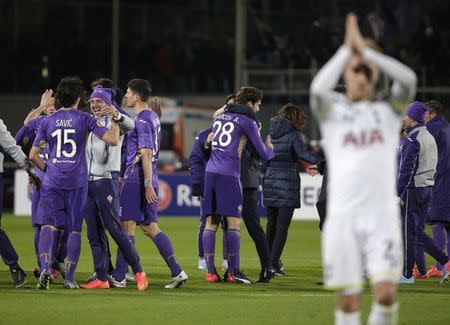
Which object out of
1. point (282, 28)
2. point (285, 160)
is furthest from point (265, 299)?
point (282, 28)

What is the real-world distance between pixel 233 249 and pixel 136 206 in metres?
1.43

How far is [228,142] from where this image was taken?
1320 centimetres

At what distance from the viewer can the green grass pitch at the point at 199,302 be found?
10.1m

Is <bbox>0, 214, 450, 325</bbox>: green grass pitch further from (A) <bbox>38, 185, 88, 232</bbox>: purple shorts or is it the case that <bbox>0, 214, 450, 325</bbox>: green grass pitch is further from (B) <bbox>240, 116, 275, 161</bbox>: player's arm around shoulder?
(B) <bbox>240, 116, 275, 161</bbox>: player's arm around shoulder

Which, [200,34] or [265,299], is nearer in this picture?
[265,299]

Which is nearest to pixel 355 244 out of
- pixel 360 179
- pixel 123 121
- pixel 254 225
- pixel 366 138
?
pixel 360 179

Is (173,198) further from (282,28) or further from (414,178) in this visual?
(414,178)

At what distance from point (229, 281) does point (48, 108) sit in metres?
2.91

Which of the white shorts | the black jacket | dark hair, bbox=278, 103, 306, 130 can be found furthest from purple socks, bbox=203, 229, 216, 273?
the white shorts

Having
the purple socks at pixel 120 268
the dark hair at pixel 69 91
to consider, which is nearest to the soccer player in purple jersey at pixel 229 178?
the purple socks at pixel 120 268

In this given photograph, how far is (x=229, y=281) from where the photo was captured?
13367 mm

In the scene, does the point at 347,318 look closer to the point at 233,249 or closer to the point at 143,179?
the point at 143,179

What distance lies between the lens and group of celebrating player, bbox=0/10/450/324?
25.2ft

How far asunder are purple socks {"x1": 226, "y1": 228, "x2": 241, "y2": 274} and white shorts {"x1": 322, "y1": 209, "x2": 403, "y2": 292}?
219 inches
